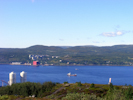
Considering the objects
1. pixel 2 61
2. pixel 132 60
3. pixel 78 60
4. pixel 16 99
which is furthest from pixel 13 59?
pixel 16 99

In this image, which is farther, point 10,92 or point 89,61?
point 89,61

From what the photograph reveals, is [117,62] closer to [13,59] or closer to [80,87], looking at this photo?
[13,59]

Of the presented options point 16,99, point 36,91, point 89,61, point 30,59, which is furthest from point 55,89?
point 30,59

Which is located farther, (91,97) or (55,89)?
(55,89)

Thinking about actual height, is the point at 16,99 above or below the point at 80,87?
above

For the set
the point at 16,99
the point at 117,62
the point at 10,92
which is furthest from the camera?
the point at 117,62

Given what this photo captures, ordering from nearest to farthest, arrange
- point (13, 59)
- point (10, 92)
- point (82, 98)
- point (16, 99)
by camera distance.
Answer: point (82, 98) → point (16, 99) → point (10, 92) → point (13, 59)

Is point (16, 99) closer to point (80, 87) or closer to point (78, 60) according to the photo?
point (80, 87)

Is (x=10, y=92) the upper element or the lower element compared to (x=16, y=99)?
lower

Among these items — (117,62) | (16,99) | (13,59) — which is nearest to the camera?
(16,99)
